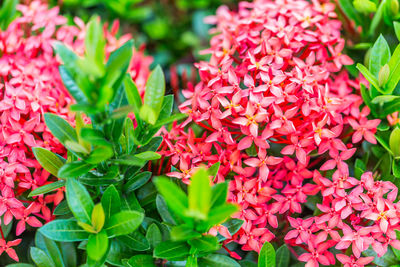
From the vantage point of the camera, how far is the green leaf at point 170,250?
0.88 meters

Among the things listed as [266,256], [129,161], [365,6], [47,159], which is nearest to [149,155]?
[129,161]

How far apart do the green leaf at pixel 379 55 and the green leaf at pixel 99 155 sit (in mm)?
734

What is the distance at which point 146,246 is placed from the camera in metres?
0.96

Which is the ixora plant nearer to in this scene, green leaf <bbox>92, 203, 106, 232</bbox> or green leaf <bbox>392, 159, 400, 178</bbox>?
green leaf <bbox>92, 203, 106, 232</bbox>

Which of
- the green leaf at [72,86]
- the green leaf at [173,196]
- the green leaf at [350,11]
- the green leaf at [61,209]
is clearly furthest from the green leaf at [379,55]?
the green leaf at [61,209]

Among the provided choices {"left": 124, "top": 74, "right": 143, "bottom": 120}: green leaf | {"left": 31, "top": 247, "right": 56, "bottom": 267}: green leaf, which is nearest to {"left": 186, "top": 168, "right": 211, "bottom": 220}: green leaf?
{"left": 124, "top": 74, "right": 143, "bottom": 120}: green leaf

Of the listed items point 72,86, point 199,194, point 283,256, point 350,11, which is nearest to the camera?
point 199,194

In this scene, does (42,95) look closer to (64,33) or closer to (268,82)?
(64,33)

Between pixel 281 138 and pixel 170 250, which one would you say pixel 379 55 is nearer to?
pixel 281 138

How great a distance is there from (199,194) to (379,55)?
2.22ft

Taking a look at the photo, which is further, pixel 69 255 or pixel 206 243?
pixel 69 255

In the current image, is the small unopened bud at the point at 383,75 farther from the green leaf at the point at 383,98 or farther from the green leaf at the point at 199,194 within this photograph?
the green leaf at the point at 199,194

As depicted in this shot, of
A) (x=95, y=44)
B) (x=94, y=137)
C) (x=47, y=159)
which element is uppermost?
(x=95, y=44)

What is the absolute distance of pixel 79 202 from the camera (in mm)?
888
